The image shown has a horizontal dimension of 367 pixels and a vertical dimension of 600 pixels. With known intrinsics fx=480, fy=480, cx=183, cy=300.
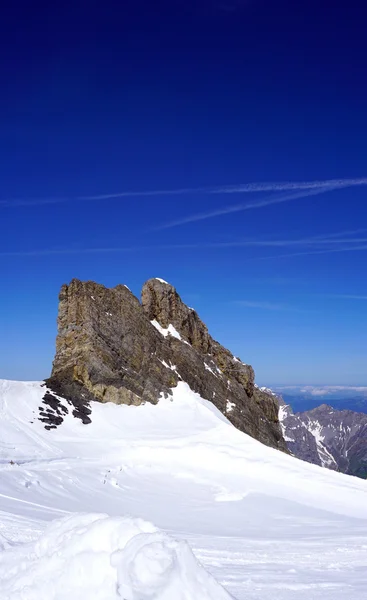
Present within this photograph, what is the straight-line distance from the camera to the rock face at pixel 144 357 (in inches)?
1683

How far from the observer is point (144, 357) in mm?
48625

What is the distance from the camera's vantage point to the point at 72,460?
26.2m

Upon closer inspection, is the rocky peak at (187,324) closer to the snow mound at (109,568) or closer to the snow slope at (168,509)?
the snow slope at (168,509)

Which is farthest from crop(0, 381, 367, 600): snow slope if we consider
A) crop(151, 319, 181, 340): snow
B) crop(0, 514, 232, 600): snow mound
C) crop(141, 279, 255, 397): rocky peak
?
crop(141, 279, 255, 397): rocky peak

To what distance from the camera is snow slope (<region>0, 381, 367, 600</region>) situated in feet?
18.5

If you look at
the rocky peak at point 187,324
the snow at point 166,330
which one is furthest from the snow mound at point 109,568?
the rocky peak at point 187,324

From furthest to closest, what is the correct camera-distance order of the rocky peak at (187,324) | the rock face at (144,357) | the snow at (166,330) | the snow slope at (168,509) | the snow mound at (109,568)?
the rocky peak at (187,324) → the snow at (166,330) → the rock face at (144,357) → the snow slope at (168,509) → the snow mound at (109,568)

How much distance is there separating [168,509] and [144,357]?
2845 cm

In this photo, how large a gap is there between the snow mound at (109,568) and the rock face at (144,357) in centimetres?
3237

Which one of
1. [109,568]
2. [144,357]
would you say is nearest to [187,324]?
[144,357]

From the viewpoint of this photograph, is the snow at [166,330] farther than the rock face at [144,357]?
Yes

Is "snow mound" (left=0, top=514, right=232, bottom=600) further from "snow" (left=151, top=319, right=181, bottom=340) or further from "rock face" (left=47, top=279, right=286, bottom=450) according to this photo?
"snow" (left=151, top=319, right=181, bottom=340)

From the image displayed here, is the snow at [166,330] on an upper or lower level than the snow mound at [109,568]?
upper

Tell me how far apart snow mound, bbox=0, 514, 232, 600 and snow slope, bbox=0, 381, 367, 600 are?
0.02m
